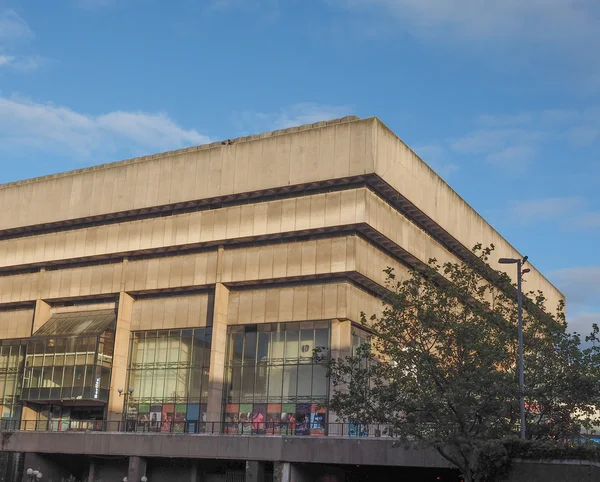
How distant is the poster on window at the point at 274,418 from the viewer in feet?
208

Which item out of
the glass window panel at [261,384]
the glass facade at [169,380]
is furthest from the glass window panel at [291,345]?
the glass facade at [169,380]

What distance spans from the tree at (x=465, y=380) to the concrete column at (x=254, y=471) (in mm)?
Answer: 13101

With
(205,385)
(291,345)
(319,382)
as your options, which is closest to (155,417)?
(205,385)

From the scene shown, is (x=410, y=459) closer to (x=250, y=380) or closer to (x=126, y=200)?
(x=250, y=380)

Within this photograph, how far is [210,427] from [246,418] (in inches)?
111

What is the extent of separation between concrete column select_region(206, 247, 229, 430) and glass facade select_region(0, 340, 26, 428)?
20263 millimetres

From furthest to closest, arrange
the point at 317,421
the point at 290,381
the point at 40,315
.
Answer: the point at 40,315 → the point at 290,381 → the point at 317,421

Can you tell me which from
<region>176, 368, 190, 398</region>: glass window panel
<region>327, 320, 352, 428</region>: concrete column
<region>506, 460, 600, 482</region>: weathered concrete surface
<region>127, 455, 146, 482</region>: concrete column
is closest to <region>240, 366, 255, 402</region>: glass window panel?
<region>176, 368, 190, 398</region>: glass window panel

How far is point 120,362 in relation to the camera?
71.2 meters

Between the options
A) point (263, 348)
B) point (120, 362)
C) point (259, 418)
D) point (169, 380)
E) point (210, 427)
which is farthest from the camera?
point (120, 362)

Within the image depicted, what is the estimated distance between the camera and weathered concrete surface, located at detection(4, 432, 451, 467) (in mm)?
50406

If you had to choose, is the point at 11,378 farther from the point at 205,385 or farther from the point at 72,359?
the point at 205,385

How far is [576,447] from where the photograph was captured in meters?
38.0

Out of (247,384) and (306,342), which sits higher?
(306,342)
